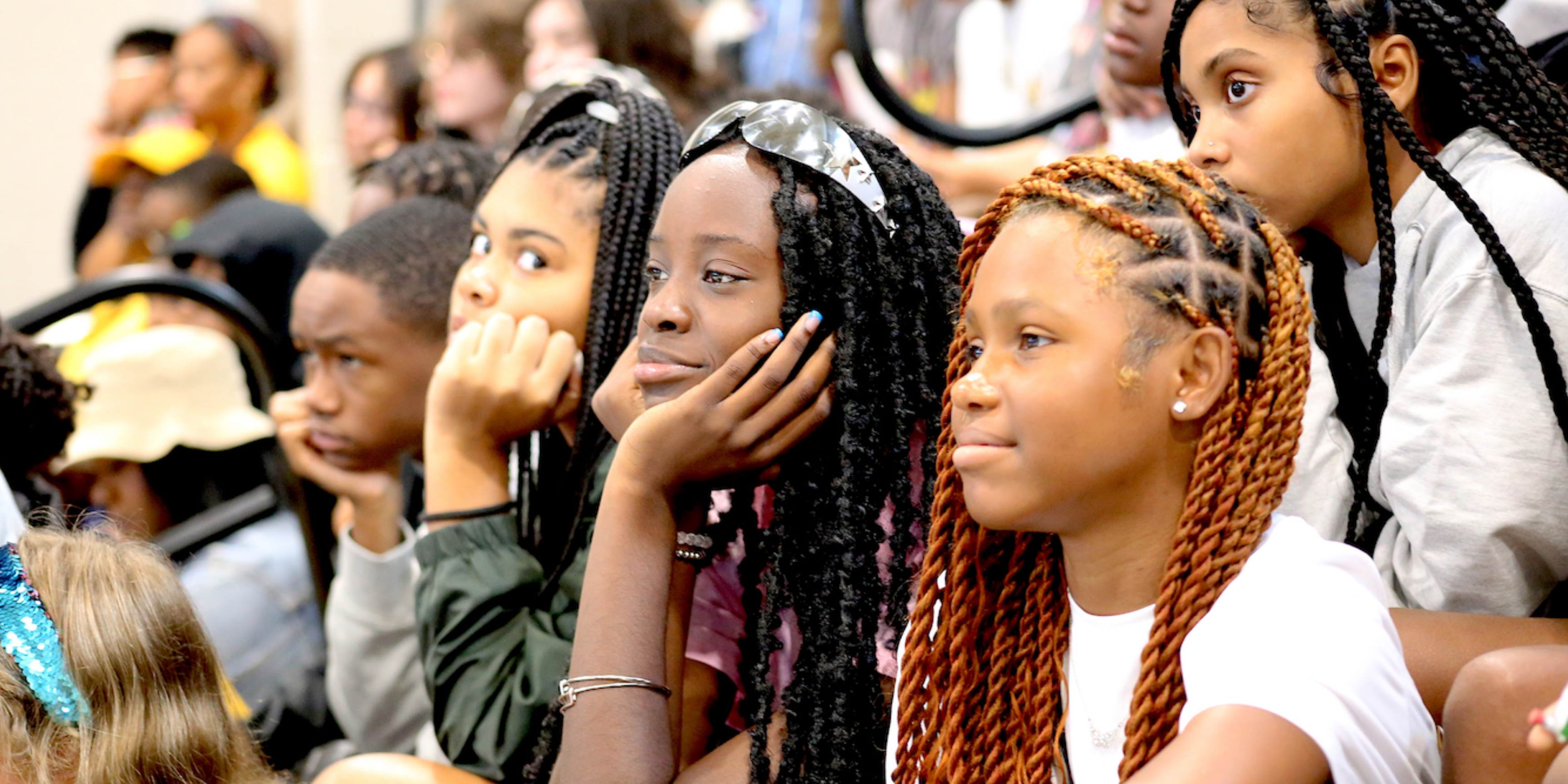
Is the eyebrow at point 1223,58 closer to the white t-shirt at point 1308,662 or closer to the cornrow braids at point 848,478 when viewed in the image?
the cornrow braids at point 848,478

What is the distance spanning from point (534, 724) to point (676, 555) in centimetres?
38

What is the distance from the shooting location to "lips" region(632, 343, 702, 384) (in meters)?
1.91

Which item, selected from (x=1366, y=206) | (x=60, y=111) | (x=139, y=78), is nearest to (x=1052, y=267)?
(x=1366, y=206)

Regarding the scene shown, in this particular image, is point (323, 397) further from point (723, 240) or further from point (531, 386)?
point (723, 240)

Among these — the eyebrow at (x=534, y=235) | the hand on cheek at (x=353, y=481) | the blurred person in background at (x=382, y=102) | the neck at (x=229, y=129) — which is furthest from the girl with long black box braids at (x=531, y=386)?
the neck at (x=229, y=129)

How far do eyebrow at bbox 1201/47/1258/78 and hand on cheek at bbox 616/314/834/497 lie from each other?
0.55m

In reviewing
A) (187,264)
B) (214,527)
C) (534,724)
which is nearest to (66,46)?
(187,264)

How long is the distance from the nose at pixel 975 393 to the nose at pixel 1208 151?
44cm

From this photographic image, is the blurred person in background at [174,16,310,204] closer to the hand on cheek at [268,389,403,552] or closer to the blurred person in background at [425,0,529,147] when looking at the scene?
the blurred person in background at [425,0,529,147]

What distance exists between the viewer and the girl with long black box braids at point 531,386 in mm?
2223

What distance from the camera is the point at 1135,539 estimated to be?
1.55 m

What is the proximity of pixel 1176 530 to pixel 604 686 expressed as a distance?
0.71m

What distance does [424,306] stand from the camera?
9.21ft

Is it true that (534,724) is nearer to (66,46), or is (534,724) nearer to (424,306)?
(424,306)
